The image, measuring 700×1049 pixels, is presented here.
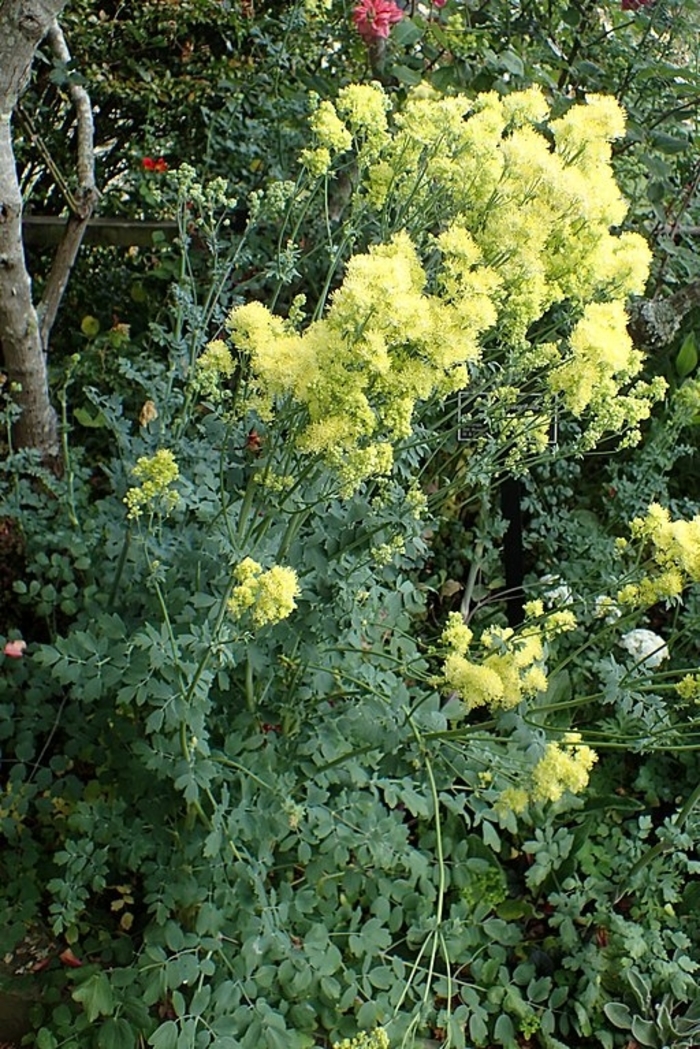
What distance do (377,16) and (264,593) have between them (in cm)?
194

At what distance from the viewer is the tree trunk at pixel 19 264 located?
2104 mm

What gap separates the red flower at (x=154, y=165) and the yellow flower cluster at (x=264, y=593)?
2.26m

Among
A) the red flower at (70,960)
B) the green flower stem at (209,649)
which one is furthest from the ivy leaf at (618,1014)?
the green flower stem at (209,649)

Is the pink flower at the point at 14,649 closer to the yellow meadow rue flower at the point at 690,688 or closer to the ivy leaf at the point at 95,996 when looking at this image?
the ivy leaf at the point at 95,996

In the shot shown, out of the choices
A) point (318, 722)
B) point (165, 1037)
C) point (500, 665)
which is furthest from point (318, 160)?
point (165, 1037)

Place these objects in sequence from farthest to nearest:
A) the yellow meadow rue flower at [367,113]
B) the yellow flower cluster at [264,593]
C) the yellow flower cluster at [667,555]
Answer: the yellow meadow rue flower at [367,113], the yellow flower cluster at [667,555], the yellow flower cluster at [264,593]

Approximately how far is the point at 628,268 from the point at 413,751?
933 millimetres

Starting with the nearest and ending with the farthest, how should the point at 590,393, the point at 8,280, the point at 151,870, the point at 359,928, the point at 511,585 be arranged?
1. the point at 590,393
2. the point at 151,870
3. the point at 359,928
4. the point at 8,280
5. the point at 511,585

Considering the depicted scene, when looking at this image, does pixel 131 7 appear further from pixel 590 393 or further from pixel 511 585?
pixel 590 393

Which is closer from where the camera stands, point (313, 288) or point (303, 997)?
point (303, 997)

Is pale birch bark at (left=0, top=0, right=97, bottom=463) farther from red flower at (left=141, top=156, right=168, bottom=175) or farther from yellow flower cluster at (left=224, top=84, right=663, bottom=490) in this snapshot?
yellow flower cluster at (left=224, top=84, right=663, bottom=490)

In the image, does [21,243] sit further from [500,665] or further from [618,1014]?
[618,1014]

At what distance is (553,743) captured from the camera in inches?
66.0

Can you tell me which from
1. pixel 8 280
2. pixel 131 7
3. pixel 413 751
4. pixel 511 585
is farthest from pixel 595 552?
pixel 131 7
